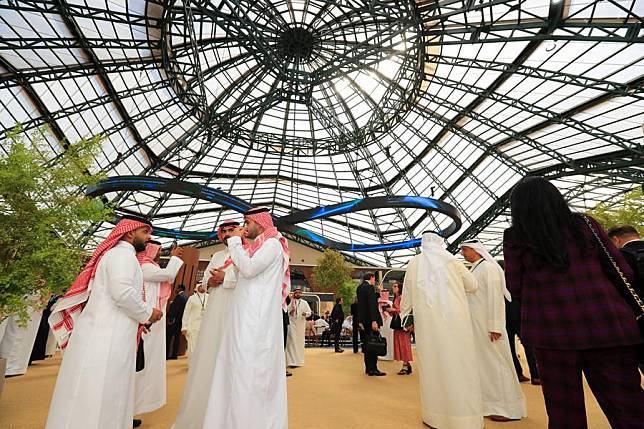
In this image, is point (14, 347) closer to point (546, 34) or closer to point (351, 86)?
point (351, 86)

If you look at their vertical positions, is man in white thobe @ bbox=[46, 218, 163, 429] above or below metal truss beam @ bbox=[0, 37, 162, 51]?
below

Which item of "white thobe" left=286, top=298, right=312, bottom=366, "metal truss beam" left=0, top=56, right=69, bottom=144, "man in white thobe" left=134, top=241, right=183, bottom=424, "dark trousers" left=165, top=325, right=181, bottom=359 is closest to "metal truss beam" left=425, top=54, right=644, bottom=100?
"white thobe" left=286, top=298, right=312, bottom=366

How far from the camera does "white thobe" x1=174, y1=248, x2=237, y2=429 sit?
324 cm

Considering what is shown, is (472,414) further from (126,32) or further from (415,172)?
(415,172)

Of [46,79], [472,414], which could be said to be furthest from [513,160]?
[46,79]

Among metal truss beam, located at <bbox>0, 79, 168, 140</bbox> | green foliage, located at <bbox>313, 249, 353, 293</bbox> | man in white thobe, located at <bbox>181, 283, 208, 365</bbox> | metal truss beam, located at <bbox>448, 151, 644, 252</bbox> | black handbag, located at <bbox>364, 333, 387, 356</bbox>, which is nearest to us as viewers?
black handbag, located at <bbox>364, 333, 387, 356</bbox>

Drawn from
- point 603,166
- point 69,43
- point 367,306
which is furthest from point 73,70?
point 603,166

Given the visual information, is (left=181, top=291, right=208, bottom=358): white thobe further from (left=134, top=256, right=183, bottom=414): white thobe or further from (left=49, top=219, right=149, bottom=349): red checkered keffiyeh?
(left=49, top=219, right=149, bottom=349): red checkered keffiyeh

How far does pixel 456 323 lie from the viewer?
369 cm

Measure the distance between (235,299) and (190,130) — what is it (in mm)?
14462

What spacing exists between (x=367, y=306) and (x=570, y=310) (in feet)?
18.3

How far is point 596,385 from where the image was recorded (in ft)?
5.74

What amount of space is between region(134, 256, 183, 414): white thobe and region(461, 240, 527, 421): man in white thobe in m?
3.69

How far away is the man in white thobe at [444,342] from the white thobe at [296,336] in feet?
16.6
